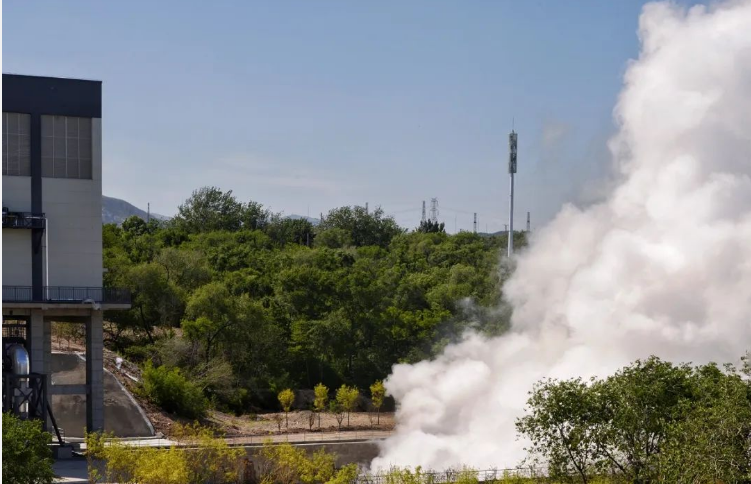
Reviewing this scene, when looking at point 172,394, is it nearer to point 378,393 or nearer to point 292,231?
point 378,393

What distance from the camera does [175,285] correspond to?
244 ft

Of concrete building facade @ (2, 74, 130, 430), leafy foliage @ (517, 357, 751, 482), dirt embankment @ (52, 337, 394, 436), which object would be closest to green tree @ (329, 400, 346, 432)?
dirt embankment @ (52, 337, 394, 436)

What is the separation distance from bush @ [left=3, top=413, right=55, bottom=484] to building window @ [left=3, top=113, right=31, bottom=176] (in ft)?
52.3

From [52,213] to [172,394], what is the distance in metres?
13.8

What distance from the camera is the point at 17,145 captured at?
48.6m

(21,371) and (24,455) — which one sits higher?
(21,371)

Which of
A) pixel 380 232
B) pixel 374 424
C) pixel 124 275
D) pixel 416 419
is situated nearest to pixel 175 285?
pixel 124 275

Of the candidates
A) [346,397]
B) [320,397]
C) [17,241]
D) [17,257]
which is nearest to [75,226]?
[17,241]

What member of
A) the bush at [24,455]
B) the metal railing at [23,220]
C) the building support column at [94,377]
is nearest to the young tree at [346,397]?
the building support column at [94,377]

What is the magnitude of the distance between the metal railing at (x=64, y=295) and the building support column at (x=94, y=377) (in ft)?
4.04

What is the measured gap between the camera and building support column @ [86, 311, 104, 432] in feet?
164

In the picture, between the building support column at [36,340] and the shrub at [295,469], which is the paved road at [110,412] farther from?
the shrub at [295,469]

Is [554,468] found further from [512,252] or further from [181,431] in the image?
[512,252]

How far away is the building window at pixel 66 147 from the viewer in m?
49.2
